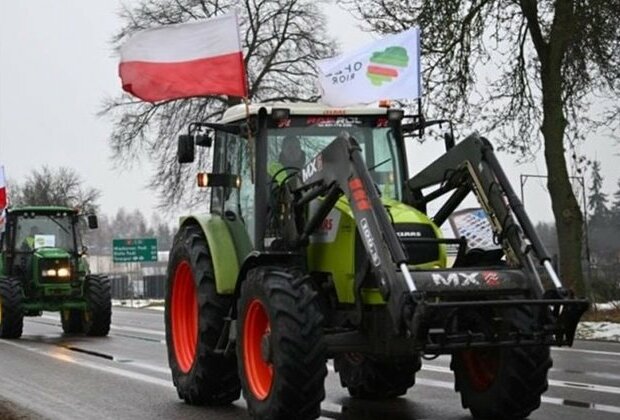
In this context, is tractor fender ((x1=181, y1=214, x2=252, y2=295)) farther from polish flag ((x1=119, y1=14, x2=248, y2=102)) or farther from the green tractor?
the green tractor

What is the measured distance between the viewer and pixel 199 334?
29.1 ft

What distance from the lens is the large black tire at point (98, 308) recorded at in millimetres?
18359

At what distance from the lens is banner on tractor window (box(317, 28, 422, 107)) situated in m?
9.81

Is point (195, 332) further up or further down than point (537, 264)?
further down

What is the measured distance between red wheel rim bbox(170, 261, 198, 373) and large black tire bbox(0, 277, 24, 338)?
8931 millimetres

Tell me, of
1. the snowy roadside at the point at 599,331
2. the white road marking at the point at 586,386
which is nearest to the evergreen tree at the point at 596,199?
the snowy roadside at the point at 599,331

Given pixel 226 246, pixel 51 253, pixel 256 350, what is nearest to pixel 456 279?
pixel 256 350

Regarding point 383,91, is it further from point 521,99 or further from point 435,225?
point 521,99

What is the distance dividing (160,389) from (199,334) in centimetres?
171

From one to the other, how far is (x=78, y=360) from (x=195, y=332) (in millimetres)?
4465

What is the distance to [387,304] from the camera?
22.2 feet

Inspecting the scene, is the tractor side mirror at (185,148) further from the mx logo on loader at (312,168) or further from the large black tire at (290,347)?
the large black tire at (290,347)

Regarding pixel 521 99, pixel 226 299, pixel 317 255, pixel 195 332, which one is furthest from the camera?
pixel 521 99

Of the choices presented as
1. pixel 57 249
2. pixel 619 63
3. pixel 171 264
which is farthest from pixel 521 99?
pixel 171 264
